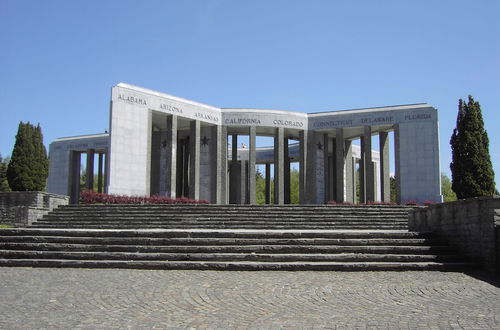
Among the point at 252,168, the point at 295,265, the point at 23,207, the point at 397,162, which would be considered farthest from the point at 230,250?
the point at 397,162

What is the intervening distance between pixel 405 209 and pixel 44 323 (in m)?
16.5

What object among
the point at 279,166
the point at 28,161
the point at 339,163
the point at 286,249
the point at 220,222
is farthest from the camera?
the point at 339,163

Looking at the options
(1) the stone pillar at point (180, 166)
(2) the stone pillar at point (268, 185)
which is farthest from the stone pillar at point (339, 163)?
(1) the stone pillar at point (180, 166)

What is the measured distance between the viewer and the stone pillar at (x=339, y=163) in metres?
30.7

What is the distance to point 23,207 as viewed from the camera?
1838cm

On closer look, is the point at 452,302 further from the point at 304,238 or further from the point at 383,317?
the point at 304,238

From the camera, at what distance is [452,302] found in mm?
6742

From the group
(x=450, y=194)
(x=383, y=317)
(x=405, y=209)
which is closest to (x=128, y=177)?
(x=405, y=209)

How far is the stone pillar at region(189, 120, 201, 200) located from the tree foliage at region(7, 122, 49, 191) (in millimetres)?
10508

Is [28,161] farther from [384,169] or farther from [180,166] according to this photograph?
[384,169]

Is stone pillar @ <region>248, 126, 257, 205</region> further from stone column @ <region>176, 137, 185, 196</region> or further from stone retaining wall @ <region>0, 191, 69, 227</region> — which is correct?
stone retaining wall @ <region>0, 191, 69, 227</region>

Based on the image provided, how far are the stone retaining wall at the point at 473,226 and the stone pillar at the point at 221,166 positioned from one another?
18.1m

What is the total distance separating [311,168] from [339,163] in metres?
2.38

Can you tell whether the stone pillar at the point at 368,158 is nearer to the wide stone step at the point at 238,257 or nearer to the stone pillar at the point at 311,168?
the stone pillar at the point at 311,168
